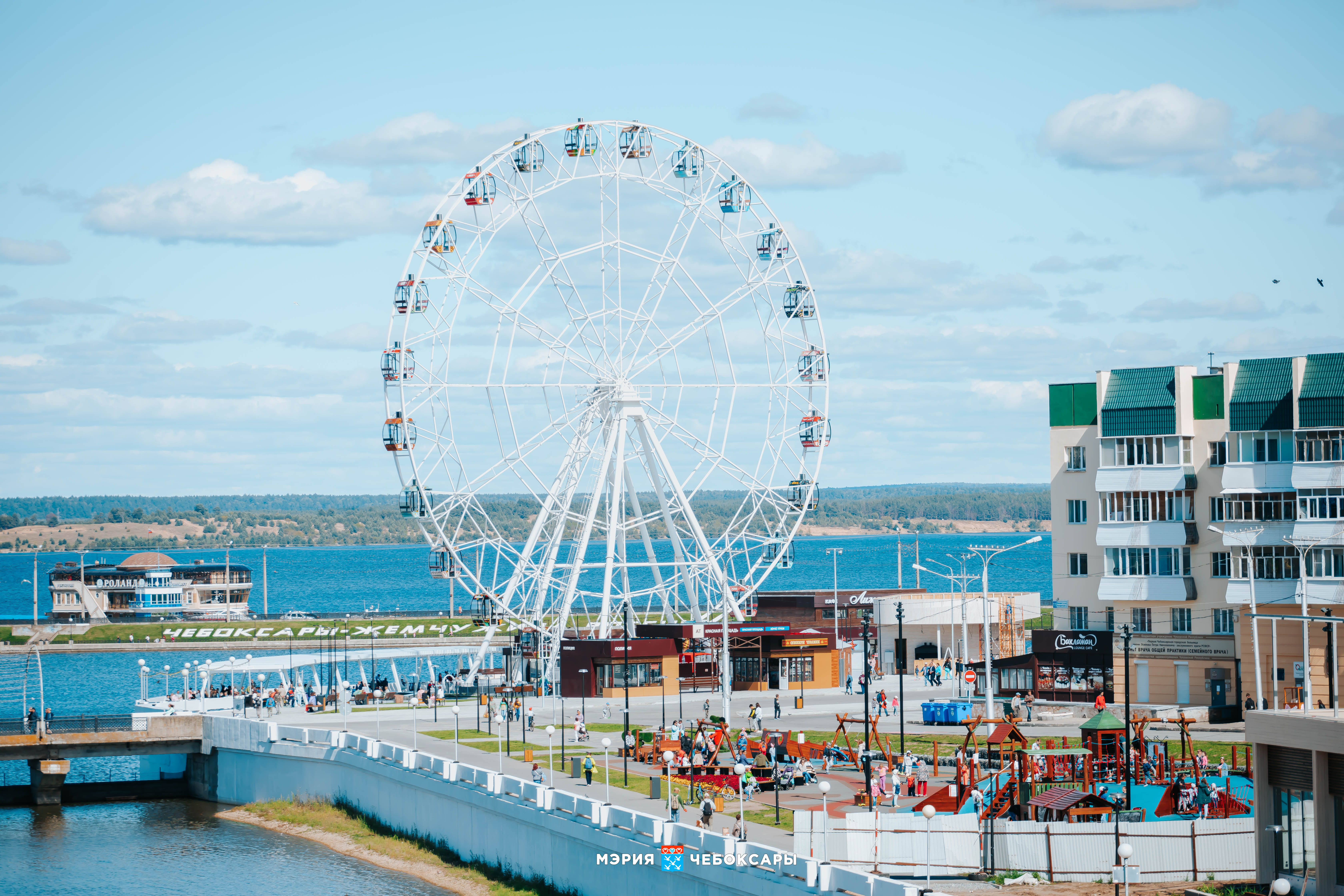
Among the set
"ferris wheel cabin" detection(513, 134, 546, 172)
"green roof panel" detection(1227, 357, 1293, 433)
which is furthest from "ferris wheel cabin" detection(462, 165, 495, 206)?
"green roof panel" detection(1227, 357, 1293, 433)

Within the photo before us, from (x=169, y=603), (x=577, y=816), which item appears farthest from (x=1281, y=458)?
(x=169, y=603)

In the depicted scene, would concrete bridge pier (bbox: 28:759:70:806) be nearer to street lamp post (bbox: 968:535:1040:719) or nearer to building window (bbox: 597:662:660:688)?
building window (bbox: 597:662:660:688)

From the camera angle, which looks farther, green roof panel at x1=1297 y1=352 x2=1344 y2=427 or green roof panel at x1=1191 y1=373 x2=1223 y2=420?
green roof panel at x1=1191 y1=373 x2=1223 y2=420

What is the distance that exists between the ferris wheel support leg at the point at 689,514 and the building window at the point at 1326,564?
89.6 ft

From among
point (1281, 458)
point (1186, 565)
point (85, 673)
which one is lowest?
point (85, 673)

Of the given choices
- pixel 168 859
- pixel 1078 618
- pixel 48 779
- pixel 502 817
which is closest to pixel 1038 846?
pixel 502 817

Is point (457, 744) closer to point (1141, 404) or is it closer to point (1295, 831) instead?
point (1295, 831)

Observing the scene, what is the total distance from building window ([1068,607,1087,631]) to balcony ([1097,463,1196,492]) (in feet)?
19.9

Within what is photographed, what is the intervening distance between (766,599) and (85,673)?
217 feet

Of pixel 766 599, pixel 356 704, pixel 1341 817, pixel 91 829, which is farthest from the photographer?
pixel 766 599

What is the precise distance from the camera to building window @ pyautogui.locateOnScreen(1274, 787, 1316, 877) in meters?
34.5

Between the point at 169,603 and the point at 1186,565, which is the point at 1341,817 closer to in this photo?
the point at 1186,565

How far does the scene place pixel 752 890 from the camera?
122 feet

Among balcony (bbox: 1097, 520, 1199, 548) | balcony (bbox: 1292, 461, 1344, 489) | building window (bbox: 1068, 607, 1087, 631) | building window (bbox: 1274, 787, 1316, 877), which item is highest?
balcony (bbox: 1292, 461, 1344, 489)
